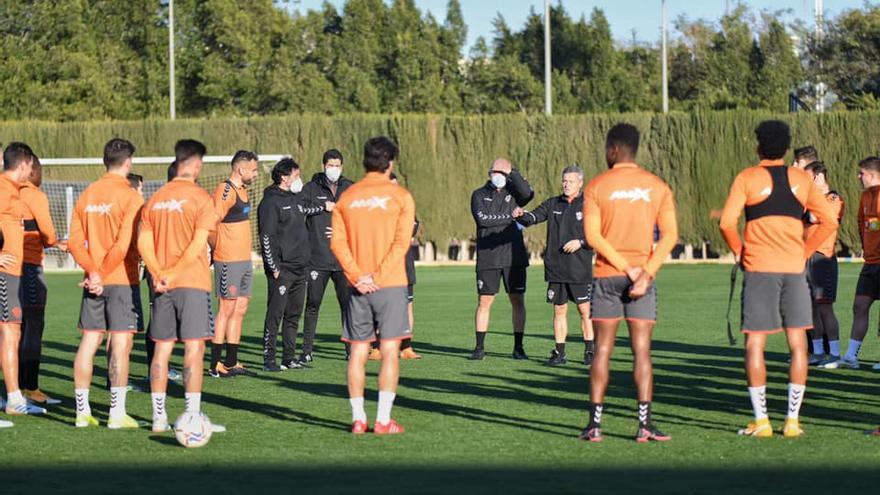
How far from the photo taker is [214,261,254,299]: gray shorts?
13.4 metres

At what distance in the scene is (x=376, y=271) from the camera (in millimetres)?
9531

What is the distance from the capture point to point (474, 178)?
35.5 metres

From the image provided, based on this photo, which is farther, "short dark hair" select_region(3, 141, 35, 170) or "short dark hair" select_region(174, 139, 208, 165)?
"short dark hair" select_region(3, 141, 35, 170)

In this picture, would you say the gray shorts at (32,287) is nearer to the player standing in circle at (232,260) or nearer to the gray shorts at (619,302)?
the player standing in circle at (232,260)

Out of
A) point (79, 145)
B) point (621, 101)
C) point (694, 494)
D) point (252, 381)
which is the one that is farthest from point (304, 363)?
point (621, 101)

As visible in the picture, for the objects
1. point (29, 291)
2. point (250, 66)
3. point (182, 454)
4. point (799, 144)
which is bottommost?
point (182, 454)

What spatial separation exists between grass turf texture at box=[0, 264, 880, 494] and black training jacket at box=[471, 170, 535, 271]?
105 centimetres

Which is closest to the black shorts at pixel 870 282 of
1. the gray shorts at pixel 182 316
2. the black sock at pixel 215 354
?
the black sock at pixel 215 354

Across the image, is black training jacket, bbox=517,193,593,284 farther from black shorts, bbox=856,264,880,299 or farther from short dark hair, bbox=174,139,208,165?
short dark hair, bbox=174,139,208,165

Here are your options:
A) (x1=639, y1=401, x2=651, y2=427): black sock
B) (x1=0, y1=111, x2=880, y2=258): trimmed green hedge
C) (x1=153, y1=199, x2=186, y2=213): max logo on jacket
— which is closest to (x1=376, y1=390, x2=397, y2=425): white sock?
(x1=639, y1=401, x2=651, y2=427): black sock

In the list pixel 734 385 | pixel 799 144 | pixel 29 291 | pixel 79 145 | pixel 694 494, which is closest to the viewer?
pixel 694 494

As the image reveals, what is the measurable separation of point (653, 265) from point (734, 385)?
3.59 meters

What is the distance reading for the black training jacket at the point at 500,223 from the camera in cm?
1472

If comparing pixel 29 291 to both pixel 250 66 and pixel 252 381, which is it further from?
pixel 250 66
